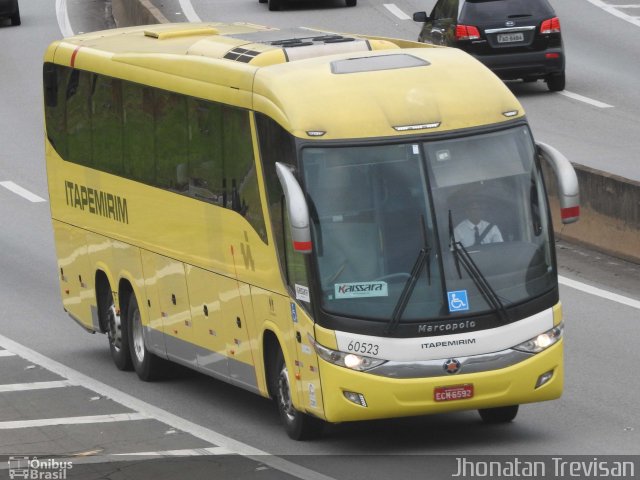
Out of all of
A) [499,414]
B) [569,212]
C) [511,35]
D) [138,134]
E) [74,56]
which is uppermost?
[74,56]

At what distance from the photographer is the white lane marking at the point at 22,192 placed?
1130 inches

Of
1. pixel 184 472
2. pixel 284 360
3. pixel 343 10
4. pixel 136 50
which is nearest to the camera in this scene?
pixel 184 472

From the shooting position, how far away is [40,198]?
28766 mm

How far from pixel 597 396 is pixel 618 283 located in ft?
17.5

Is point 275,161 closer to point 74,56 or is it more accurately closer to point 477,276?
point 477,276

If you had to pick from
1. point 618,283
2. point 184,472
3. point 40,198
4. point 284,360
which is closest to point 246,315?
point 284,360

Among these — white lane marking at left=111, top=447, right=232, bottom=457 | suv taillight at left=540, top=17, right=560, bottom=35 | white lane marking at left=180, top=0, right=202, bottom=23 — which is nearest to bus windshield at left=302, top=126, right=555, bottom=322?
white lane marking at left=111, top=447, right=232, bottom=457

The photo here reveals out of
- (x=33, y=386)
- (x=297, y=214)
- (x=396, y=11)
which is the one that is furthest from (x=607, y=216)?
(x=396, y=11)

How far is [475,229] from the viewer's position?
1338 centimetres

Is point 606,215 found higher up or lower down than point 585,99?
higher up

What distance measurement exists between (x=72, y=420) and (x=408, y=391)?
384 centimetres

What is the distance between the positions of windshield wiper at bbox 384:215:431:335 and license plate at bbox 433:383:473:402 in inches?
22.2

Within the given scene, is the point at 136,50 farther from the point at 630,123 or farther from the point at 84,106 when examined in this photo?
the point at 630,123

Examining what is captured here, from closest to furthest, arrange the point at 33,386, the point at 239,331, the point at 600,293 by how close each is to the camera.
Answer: the point at 239,331, the point at 33,386, the point at 600,293
